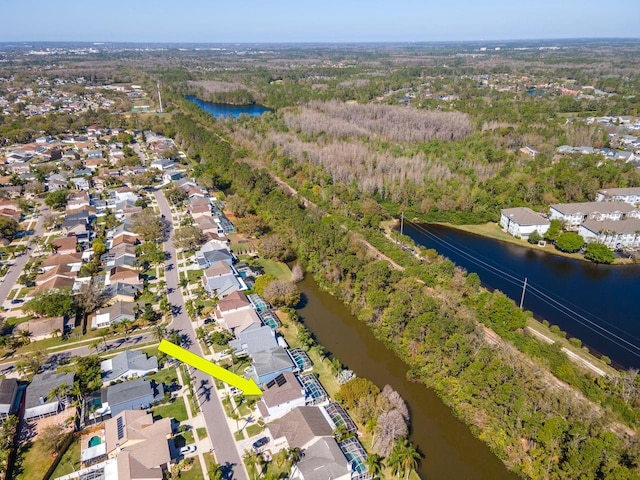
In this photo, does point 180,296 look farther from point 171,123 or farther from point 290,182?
point 171,123

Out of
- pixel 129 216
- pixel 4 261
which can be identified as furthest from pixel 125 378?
pixel 129 216

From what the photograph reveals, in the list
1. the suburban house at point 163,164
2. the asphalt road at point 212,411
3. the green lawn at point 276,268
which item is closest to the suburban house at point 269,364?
the asphalt road at point 212,411

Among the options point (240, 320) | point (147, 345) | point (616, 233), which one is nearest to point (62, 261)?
point (147, 345)

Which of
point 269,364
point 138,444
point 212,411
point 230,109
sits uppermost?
point 230,109

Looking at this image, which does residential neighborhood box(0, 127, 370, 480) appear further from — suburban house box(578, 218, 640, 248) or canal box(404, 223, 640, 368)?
suburban house box(578, 218, 640, 248)

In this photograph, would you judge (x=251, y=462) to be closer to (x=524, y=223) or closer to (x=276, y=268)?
(x=276, y=268)

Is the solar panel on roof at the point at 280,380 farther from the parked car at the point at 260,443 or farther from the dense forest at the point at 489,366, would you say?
the dense forest at the point at 489,366
